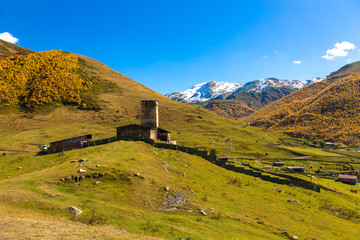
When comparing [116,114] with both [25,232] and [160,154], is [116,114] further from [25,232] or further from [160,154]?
[25,232]

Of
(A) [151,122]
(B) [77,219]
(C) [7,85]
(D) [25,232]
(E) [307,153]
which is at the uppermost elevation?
(C) [7,85]

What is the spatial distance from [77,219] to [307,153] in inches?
6006

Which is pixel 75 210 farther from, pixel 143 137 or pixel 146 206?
pixel 143 137

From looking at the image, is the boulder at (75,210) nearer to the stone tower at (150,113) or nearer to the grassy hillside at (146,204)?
the grassy hillside at (146,204)

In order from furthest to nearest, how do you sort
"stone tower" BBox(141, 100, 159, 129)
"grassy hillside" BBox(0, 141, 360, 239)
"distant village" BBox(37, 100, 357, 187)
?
"stone tower" BBox(141, 100, 159, 129) < "distant village" BBox(37, 100, 357, 187) < "grassy hillside" BBox(0, 141, 360, 239)

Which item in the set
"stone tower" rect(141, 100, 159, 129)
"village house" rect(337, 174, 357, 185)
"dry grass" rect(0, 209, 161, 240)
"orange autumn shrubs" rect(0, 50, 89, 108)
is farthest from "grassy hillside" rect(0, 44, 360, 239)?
"orange autumn shrubs" rect(0, 50, 89, 108)

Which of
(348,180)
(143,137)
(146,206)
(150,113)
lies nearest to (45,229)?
(146,206)

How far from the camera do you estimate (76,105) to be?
18638 cm

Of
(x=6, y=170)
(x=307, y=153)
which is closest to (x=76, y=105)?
(x=6, y=170)

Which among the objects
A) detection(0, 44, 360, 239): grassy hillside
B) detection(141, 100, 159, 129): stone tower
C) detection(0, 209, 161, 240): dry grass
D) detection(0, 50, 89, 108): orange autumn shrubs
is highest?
detection(0, 50, 89, 108): orange autumn shrubs

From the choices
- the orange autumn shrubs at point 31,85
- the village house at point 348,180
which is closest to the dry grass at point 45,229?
the village house at point 348,180

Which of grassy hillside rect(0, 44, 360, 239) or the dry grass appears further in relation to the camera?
grassy hillside rect(0, 44, 360, 239)

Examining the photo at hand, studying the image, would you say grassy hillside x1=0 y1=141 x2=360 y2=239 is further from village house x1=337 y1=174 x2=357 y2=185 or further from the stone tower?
village house x1=337 y1=174 x2=357 y2=185

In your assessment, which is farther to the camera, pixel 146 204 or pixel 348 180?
A: pixel 348 180
